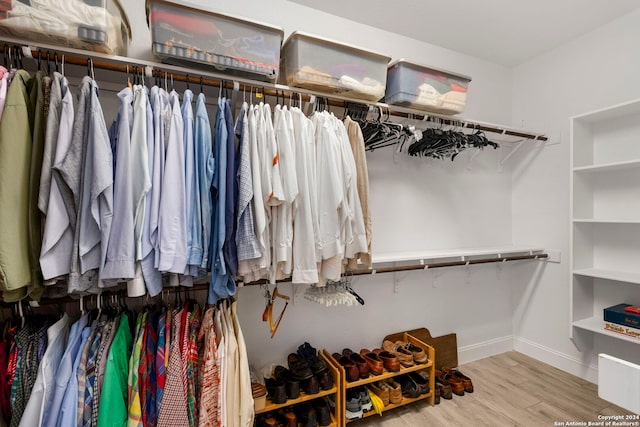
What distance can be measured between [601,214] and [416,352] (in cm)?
170

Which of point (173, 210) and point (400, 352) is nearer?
point (173, 210)

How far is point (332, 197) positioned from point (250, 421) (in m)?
1.06

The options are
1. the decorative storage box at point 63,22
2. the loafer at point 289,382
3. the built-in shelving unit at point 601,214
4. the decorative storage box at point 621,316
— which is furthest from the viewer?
the built-in shelving unit at point 601,214

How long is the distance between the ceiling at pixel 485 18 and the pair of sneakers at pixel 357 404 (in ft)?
8.06

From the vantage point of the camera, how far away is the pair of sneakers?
A: 175 cm

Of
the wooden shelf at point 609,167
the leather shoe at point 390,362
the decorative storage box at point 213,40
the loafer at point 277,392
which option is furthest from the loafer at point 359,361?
the wooden shelf at point 609,167

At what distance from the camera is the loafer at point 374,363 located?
72.4 inches

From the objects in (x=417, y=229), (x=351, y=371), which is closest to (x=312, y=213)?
(x=351, y=371)

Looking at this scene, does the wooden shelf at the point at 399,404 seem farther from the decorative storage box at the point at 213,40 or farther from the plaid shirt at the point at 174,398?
the decorative storage box at the point at 213,40

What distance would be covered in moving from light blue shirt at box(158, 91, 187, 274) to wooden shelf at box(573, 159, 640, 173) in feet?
8.10

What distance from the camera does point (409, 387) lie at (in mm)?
1937

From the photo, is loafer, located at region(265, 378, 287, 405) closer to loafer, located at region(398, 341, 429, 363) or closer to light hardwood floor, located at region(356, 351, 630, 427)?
light hardwood floor, located at region(356, 351, 630, 427)

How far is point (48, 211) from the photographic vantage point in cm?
101

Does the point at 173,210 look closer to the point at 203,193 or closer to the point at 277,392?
the point at 203,193
